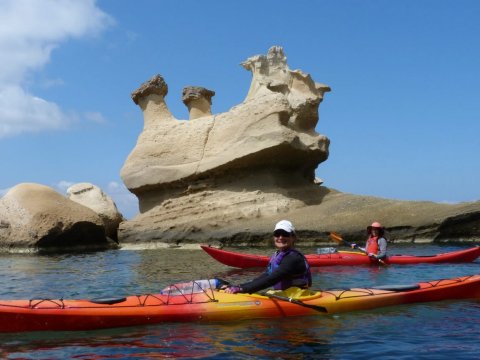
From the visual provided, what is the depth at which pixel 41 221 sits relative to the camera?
16484 millimetres

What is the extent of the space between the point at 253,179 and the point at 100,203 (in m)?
5.79

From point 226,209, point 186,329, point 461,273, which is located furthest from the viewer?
point 226,209

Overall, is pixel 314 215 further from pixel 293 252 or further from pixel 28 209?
pixel 293 252

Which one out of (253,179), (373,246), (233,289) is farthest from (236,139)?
(233,289)

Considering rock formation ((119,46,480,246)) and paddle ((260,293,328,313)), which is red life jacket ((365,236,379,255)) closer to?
rock formation ((119,46,480,246))

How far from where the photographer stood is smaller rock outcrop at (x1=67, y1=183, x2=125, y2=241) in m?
20.7

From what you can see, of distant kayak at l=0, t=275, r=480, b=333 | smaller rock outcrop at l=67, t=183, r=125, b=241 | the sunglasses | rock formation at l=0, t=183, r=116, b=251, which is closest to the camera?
distant kayak at l=0, t=275, r=480, b=333

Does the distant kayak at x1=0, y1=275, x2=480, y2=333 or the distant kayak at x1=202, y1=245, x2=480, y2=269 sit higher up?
the distant kayak at x1=202, y1=245, x2=480, y2=269

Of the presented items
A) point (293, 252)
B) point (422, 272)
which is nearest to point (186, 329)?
point (293, 252)

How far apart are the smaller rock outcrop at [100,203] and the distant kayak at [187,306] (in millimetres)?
14531

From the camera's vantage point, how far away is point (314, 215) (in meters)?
17.5

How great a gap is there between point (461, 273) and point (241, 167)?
9.92m

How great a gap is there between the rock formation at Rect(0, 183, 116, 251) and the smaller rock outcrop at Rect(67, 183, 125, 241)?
9.36 ft

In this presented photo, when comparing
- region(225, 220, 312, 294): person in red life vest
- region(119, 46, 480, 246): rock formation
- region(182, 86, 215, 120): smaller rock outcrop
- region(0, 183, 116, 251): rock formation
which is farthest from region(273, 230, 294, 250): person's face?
region(182, 86, 215, 120): smaller rock outcrop
